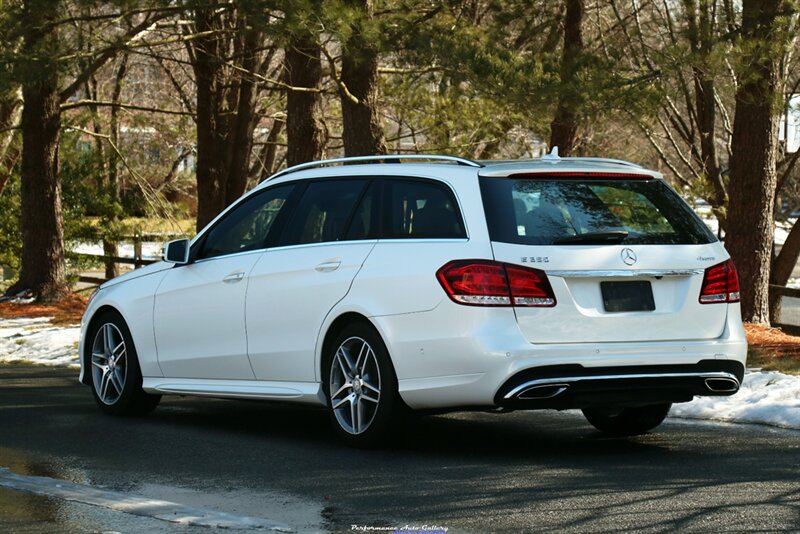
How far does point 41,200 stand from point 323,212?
54.4ft

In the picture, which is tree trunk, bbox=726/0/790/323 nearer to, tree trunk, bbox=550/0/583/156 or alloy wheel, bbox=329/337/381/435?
tree trunk, bbox=550/0/583/156

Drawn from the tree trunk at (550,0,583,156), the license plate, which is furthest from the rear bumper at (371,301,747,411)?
the tree trunk at (550,0,583,156)

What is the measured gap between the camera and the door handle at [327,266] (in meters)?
8.45

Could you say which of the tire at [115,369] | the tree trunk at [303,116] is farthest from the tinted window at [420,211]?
the tree trunk at [303,116]

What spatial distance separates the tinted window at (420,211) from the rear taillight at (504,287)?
0.32m

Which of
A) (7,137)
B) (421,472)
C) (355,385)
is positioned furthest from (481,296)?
(7,137)

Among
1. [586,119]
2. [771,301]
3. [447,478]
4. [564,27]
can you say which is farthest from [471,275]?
[771,301]

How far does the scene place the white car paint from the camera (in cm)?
755

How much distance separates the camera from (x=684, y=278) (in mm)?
7898

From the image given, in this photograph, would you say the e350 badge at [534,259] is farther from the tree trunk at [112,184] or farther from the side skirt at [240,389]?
the tree trunk at [112,184]

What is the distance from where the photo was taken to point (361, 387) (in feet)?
27.0

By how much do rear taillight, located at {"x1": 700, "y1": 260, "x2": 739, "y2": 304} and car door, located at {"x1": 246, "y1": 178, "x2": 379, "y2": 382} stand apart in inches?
77.1

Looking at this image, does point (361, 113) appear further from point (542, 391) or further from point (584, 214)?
point (542, 391)

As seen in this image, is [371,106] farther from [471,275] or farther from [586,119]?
[471,275]
